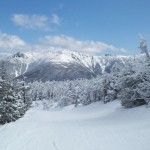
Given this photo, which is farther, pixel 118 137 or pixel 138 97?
pixel 138 97

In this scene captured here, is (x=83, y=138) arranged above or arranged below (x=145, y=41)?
below

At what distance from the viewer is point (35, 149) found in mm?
15508

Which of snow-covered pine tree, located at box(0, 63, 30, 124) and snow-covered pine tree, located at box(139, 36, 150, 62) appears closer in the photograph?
snow-covered pine tree, located at box(139, 36, 150, 62)

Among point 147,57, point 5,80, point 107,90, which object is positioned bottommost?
point 107,90

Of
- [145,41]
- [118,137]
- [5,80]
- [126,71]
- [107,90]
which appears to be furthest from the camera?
[107,90]

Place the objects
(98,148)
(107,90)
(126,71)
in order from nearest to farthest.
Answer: (98,148) < (126,71) < (107,90)

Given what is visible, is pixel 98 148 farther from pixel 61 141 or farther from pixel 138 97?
pixel 138 97

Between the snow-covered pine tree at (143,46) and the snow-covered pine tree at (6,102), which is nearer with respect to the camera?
the snow-covered pine tree at (143,46)

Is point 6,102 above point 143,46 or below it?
below

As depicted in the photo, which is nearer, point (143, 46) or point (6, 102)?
point (143, 46)

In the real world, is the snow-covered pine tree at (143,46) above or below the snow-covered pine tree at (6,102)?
above

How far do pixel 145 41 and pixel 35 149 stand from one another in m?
19.6

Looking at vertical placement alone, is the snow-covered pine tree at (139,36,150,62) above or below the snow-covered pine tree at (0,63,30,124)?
above

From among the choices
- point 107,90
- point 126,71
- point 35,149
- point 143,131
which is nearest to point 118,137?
point 143,131
